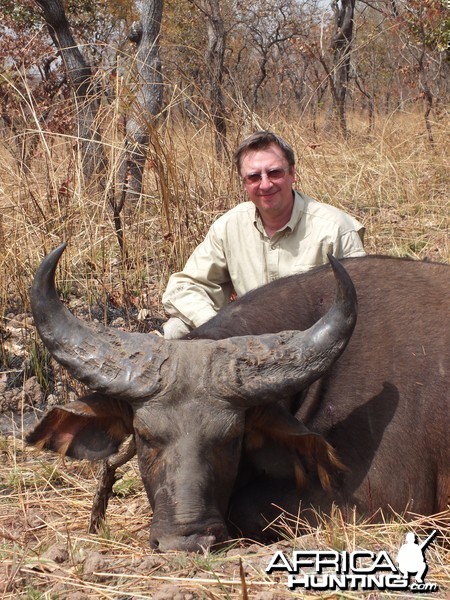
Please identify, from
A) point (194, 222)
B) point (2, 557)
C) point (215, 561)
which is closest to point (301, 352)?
point (215, 561)

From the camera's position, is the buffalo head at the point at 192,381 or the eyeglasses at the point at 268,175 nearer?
the buffalo head at the point at 192,381

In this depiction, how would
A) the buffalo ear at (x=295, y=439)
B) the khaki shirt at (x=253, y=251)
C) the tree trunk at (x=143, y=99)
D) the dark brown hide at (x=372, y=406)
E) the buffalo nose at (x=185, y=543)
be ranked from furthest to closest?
the tree trunk at (x=143, y=99) → the khaki shirt at (x=253, y=251) → the dark brown hide at (x=372, y=406) → the buffalo ear at (x=295, y=439) → the buffalo nose at (x=185, y=543)

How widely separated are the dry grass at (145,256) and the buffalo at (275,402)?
6.6 inches

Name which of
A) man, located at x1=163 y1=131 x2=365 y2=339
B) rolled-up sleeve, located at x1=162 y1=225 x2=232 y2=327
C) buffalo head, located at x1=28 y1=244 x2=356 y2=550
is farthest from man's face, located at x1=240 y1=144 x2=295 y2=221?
buffalo head, located at x1=28 y1=244 x2=356 y2=550

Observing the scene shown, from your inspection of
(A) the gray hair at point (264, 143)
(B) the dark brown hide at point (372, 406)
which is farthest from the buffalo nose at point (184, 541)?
(A) the gray hair at point (264, 143)

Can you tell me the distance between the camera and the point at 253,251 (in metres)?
5.53

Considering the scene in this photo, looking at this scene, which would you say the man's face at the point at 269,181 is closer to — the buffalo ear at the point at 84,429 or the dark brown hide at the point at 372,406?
the dark brown hide at the point at 372,406

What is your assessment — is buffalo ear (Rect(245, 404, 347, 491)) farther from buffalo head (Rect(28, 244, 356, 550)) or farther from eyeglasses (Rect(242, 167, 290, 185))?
eyeglasses (Rect(242, 167, 290, 185))

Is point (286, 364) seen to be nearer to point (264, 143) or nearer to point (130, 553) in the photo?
point (130, 553)

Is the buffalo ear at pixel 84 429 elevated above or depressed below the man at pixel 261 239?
below

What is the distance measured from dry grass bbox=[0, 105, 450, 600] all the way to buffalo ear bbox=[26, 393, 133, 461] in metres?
0.38

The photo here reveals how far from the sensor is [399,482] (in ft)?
12.5

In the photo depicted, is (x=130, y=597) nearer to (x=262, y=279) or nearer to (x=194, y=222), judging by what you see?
(x=262, y=279)

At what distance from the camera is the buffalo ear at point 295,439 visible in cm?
369
